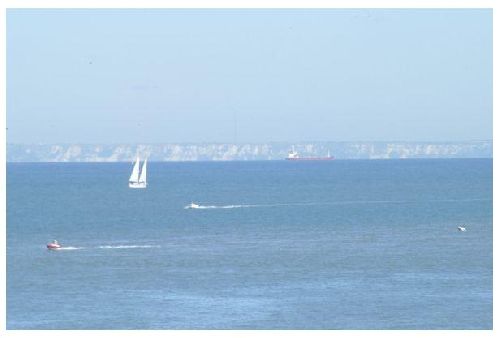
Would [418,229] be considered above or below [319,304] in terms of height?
below

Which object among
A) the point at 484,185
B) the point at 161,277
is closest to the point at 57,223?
the point at 161,277

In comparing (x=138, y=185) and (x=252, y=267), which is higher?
(x=252, y=267)

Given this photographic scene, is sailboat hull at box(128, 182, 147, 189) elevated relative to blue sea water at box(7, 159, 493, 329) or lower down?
lower down

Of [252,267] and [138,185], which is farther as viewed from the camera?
[138,185]

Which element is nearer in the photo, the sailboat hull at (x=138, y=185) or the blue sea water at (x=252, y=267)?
the blue sea water at (x=252, y=267)

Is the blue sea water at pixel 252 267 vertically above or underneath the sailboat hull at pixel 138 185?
above
